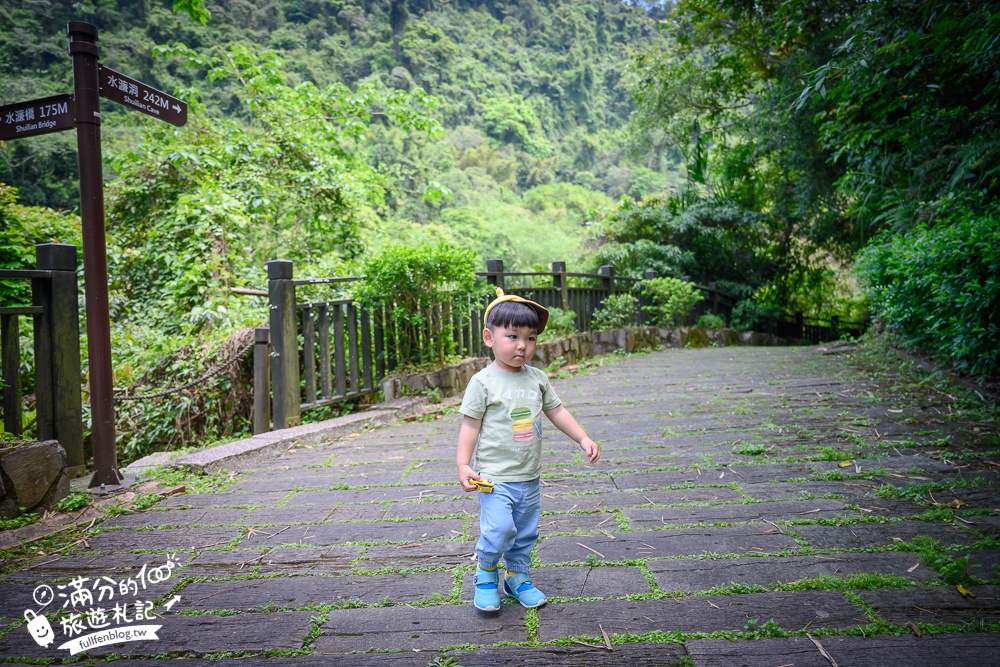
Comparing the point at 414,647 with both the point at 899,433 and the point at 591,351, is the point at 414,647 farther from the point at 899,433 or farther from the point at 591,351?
the point at 591,351

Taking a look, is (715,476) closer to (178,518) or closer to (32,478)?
(178,518)

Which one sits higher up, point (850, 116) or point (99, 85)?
point (850, 116)

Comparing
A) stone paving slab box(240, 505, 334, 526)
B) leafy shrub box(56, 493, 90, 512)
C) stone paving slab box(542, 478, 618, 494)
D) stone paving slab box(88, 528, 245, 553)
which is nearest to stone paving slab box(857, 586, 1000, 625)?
stone paving slab box(542, 478, 618, 494)

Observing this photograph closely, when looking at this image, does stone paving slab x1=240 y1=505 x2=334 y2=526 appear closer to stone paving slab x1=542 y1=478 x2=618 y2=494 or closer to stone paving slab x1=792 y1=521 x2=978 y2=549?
stone paving slab x1=542 y1=478 x2=618 y2=494

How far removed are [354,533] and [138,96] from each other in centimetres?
298

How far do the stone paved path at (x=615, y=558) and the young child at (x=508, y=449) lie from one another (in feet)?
0.56

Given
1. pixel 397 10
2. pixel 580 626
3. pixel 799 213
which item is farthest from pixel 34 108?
pixel 397 10

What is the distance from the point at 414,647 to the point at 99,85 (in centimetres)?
367

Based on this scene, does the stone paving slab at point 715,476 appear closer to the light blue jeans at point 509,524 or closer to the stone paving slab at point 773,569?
the stone paving slab at point 773,569

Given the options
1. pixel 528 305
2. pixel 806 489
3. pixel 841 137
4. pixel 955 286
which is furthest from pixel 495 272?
pixel 528 305

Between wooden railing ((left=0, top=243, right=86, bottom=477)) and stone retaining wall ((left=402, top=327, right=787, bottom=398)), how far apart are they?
113 inches

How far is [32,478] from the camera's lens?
331 centimetres

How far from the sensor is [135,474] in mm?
3990

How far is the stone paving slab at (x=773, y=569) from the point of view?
2307 mm
